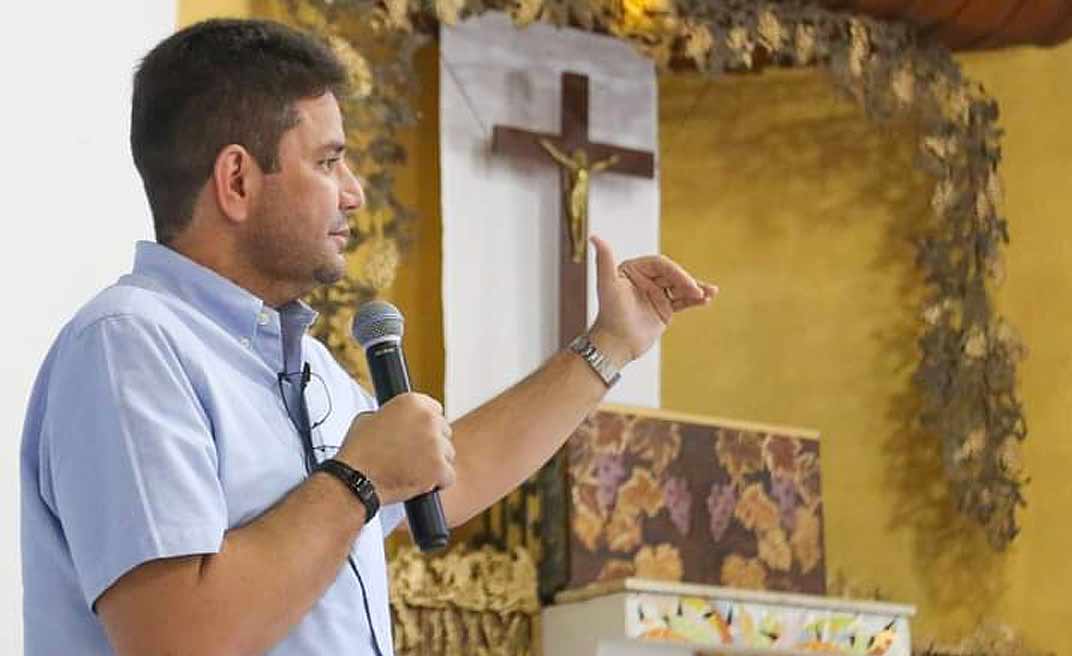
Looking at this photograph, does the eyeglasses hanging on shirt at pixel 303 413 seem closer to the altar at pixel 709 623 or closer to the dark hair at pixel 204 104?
the dark hair at pixel 204 104

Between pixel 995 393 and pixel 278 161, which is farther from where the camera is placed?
pixel 995 393

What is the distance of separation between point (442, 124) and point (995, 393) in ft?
5.99

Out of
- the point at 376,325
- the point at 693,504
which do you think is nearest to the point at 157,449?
the point at 376,325

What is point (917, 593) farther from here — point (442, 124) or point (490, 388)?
point (442, 124)

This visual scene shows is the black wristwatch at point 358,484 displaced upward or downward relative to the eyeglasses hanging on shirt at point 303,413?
downward

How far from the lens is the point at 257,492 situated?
1.98 meters

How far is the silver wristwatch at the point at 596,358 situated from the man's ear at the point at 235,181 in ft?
2.02

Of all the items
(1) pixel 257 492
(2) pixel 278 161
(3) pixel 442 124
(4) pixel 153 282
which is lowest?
(1) pixel 257 492

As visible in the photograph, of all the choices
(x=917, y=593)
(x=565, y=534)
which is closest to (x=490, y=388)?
(x=565, y=534)

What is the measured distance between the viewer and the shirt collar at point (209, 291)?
2.11 metres

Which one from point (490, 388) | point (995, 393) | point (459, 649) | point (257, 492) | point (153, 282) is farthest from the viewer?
point (995, 393)

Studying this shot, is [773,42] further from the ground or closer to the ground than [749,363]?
further from the ground

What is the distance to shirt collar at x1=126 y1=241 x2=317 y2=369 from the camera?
211 cm

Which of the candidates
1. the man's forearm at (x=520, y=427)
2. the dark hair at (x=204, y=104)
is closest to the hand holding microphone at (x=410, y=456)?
the dark hair at (x=204, y=104)
